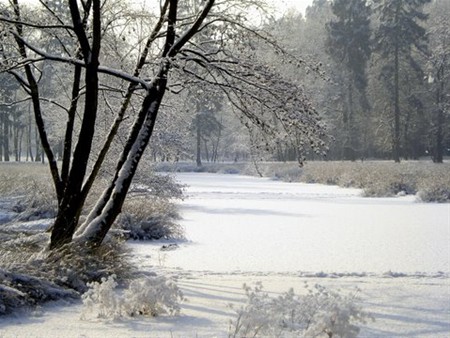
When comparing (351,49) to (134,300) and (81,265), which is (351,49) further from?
(134,300)

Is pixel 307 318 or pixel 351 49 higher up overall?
pixel 351 49

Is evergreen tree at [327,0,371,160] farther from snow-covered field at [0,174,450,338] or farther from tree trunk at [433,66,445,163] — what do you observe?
snow-covered field at [0,174,450,338]

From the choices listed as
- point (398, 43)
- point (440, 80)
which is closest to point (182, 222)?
point (440, 80)

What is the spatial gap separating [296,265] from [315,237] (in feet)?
10.8

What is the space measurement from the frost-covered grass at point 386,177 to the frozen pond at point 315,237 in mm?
1723

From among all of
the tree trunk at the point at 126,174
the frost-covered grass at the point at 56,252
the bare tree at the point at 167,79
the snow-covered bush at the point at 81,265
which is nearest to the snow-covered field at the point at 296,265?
the frost-covered grass at the point at 56,252

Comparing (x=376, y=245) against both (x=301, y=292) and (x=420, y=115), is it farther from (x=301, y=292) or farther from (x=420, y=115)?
(x=420, y=115)

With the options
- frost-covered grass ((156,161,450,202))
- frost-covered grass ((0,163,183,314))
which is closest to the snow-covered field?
frost-covered grass ((0,163,183,314))

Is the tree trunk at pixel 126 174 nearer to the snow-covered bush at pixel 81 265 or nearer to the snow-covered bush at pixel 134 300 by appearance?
the snow-covered bush at pixel 81 265

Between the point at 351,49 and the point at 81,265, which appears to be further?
the point at 351,49

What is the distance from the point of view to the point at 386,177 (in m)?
27.7

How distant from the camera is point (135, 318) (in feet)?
17.6

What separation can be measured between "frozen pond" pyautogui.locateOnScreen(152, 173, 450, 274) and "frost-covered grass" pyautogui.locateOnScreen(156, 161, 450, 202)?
5.65ft

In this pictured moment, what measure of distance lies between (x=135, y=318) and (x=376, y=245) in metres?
6.93
